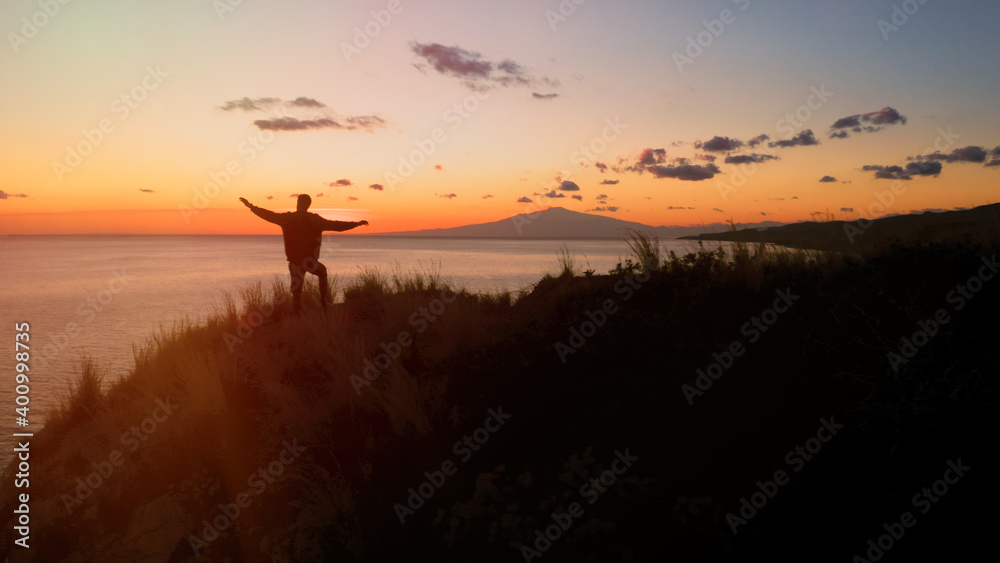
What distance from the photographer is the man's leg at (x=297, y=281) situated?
40.6ft

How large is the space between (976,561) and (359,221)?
427 inches

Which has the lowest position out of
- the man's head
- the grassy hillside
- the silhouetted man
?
the grassy hillside

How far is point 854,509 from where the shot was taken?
180 inches

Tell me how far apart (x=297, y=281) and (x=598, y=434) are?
8947mm

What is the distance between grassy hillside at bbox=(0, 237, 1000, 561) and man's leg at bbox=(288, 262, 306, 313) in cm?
265

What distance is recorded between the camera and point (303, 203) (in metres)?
12.1

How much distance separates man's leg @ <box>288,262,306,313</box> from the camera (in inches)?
487

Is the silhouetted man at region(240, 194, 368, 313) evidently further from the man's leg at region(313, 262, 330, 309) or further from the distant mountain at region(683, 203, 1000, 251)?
the distant mountain at region(683, 203, 1000, 251)

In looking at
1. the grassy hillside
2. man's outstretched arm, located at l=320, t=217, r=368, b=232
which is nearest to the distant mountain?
the grassy hillside

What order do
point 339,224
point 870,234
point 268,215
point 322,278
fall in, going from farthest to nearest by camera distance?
point 322,278 → point 339,224 → point 268,215 → point 870,234

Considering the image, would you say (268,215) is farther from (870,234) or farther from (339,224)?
(870,234)

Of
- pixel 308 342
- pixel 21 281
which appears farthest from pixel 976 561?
pixel 21 281

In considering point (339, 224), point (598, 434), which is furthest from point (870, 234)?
point (339, 224)

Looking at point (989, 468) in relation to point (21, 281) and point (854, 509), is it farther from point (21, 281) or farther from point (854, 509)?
point (21, 281)
